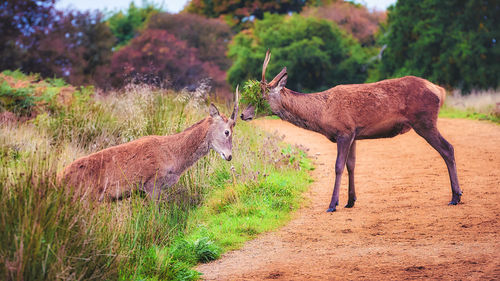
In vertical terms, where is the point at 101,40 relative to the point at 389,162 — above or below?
above

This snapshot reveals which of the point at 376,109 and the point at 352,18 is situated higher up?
the point at 352,18

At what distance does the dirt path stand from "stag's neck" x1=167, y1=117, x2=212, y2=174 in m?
1.68

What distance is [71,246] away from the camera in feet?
16.5

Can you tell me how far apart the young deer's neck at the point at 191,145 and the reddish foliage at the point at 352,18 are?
34.0 m

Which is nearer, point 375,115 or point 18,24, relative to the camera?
point 375,115

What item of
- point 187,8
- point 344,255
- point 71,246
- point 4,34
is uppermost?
point 187,8

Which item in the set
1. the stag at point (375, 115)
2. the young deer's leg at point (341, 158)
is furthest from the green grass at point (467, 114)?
A: the young deer's leg at point (341, 158)

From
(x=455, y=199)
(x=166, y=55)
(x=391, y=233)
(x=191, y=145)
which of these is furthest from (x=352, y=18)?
(x=391, y=233)

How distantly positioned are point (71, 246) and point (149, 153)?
314 centimetres

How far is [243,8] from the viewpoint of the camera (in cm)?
4538

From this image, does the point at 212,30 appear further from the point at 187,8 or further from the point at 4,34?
the point at 4,34

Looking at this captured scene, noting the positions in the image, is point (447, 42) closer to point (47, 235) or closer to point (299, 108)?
point (299, 108)

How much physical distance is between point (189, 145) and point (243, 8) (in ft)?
126

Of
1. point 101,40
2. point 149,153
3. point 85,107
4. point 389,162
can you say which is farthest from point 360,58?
point 149,153
